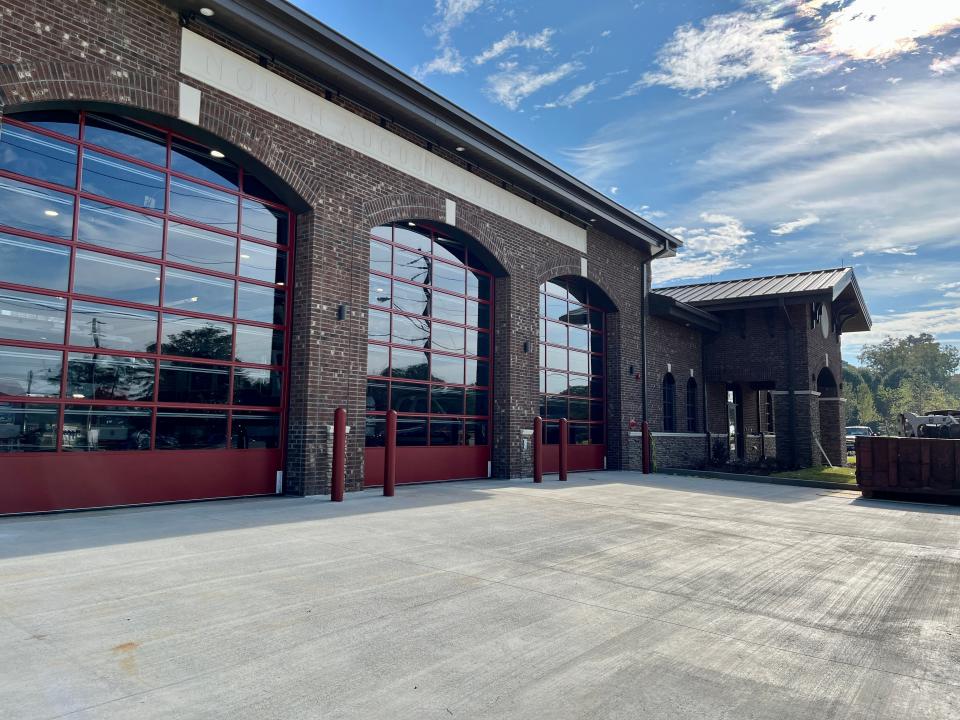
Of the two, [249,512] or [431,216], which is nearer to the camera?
[249,512]

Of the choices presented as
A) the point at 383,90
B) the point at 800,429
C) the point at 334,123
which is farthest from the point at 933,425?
the point at 334,123

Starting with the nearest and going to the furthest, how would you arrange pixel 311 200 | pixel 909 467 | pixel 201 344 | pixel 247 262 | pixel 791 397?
pixel 201 344
pixel 247 262
pixel 311 200
pixel 909 467
pixel 791 397

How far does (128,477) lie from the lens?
29.6ft

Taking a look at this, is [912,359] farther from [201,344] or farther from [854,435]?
[201,344]

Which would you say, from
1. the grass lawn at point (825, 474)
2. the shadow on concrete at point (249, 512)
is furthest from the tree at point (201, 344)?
the grass lawn at point (825, 474)

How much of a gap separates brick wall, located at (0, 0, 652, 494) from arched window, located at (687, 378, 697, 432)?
951cm

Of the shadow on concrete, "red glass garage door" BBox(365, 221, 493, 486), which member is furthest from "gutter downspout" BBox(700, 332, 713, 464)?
"red glass garage door" BBox(365, 221, 493, 486)

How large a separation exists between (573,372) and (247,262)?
34.9 ft

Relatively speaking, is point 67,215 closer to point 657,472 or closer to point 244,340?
point 244,340

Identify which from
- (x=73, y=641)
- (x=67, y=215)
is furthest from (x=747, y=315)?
(x=73, y=641)

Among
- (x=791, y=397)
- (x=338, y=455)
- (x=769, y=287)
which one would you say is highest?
(x=769, y=287)

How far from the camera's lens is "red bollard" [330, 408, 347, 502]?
34.0 ft

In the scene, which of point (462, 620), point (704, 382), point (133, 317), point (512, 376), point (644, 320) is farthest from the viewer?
point (704, 382)

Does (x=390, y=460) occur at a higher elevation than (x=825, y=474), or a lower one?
higher
